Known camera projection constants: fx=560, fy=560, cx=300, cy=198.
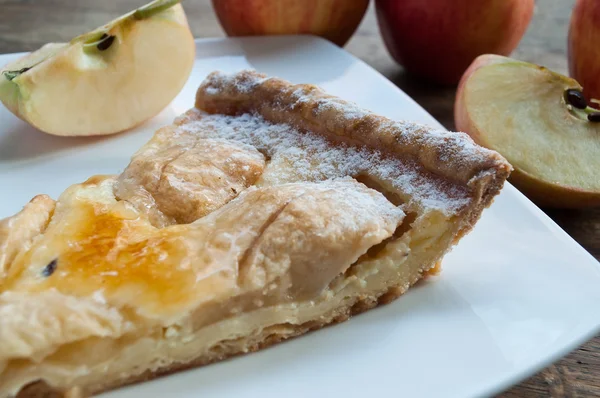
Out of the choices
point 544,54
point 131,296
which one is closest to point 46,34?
point 131,296

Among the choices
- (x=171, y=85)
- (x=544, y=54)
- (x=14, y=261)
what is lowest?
(x=544, y=54)

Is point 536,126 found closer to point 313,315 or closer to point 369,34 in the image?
point 313,315

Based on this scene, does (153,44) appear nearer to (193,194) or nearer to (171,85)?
(171,85)

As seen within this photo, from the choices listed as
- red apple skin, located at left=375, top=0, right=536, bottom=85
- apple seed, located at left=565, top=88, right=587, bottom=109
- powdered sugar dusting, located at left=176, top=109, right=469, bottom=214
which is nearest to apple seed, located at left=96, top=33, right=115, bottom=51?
powdered sugar dusting, located at left=176, top=109, right=469, bottom=214

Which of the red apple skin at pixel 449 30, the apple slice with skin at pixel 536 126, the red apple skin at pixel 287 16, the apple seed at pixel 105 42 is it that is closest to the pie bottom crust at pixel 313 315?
the apple slice with skin at pixel 536 126

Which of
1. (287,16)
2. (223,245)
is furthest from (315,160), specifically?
(287,16)

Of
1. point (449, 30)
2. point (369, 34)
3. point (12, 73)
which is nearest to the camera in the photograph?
point (12, 73)
